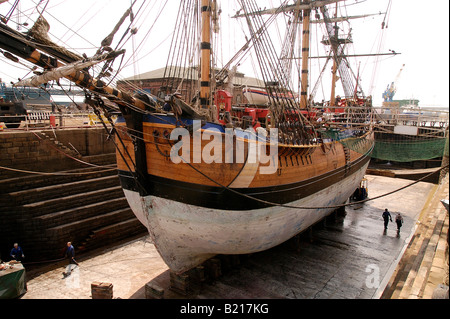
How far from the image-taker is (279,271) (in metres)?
9.14

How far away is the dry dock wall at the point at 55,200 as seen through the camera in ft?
33.4

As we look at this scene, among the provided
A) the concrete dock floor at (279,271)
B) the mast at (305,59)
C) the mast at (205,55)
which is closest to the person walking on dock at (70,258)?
the concrete dock floor at (279,271)

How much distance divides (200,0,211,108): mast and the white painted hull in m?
2.73

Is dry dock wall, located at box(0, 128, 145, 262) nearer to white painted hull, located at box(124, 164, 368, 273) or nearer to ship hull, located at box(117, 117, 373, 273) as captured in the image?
ship hull, located at box(117, 117, 373, 273)

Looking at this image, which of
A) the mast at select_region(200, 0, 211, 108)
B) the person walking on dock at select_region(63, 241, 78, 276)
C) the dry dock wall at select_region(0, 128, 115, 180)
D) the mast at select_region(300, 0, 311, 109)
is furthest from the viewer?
the mast at select_region(300, 0, 311, 109)

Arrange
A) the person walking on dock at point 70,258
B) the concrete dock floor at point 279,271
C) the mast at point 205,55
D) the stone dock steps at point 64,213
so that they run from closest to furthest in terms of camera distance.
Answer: the mast at point 205,55 < the concrete dock floor at point 279,271 < the person walking on dock at point 70,258 < the stone dock steps at point 64,213

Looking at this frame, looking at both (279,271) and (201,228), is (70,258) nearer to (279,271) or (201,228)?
(201,228)

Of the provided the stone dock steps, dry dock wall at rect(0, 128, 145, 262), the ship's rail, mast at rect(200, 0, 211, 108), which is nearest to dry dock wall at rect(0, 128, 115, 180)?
dry dock wall at rect(0, 128, 145, 262)

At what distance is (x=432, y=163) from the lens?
26.3 meters

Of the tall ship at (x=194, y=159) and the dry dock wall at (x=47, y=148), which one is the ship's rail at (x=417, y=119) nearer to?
the tall ship at (x=194, y=159)

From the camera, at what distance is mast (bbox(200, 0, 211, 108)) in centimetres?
757

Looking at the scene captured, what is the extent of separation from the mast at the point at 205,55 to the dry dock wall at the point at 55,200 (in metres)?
4.34
